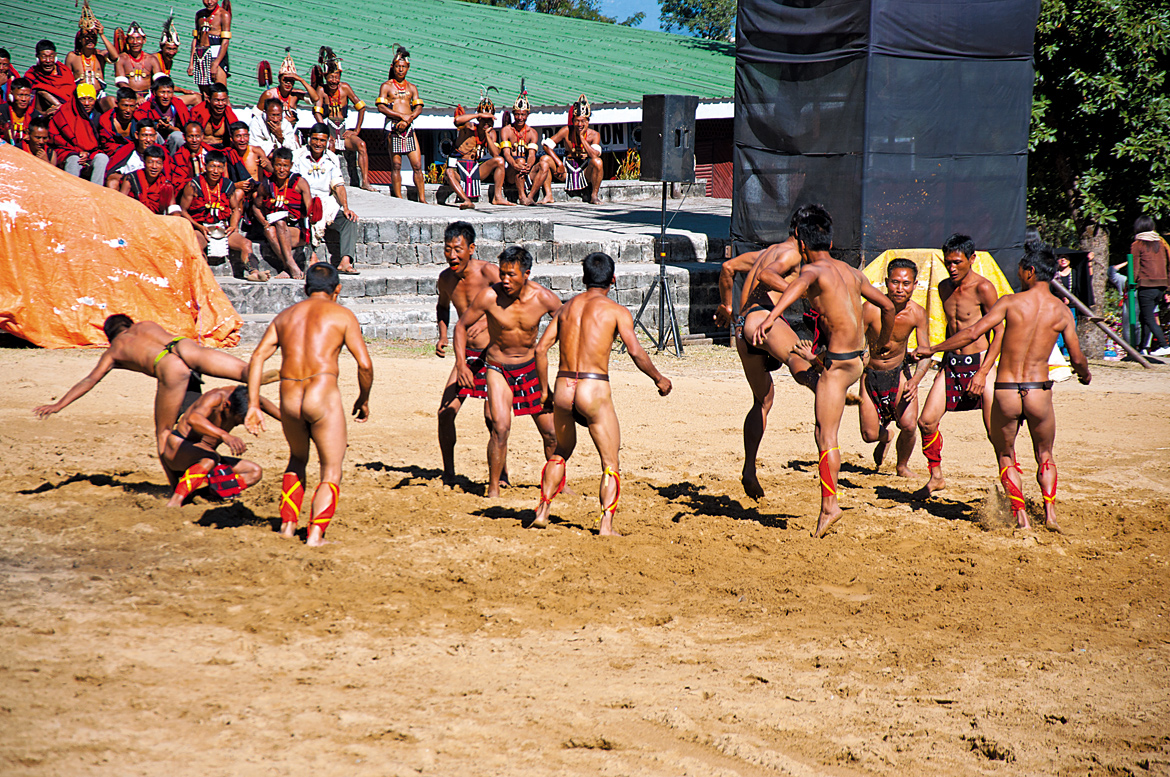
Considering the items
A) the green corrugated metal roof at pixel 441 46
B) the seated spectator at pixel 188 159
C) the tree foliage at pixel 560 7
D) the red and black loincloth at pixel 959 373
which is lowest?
the red and black loincloth at pixel 959 373

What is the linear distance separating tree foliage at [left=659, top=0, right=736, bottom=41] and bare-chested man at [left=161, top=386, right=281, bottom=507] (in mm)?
54399

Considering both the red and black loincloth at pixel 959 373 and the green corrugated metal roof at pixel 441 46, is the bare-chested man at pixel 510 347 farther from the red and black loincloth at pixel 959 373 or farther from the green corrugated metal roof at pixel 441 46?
the green corrugated metal roof at pixel 441 46

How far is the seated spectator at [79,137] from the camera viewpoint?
36.8ft

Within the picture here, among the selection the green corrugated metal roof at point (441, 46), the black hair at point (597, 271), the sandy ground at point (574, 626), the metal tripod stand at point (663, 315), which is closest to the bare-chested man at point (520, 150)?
the green corrugated metal roof at point (441, 46)

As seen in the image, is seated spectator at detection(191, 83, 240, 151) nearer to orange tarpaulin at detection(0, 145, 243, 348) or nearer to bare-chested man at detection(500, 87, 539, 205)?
orange tarpaulin at detection(0, 145, 243, 348)

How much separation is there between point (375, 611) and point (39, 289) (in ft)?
24.7

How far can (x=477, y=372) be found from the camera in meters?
6.55

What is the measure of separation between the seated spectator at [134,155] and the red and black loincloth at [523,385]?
7.03 metres

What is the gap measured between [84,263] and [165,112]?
280 cm

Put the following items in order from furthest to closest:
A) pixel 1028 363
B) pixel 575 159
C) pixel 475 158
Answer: pixel 575 159 < pixel 475 158 < pixel 1028 363

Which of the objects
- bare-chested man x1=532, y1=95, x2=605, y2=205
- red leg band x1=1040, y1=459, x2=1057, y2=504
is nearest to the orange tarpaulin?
red leg band x1=1040, y1=459, x2=1057, y2=504

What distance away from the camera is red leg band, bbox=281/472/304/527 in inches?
212

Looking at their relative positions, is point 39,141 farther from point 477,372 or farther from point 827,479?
point 827,479

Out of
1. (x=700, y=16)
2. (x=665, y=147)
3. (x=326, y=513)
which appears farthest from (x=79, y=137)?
(x=700, y=16)
